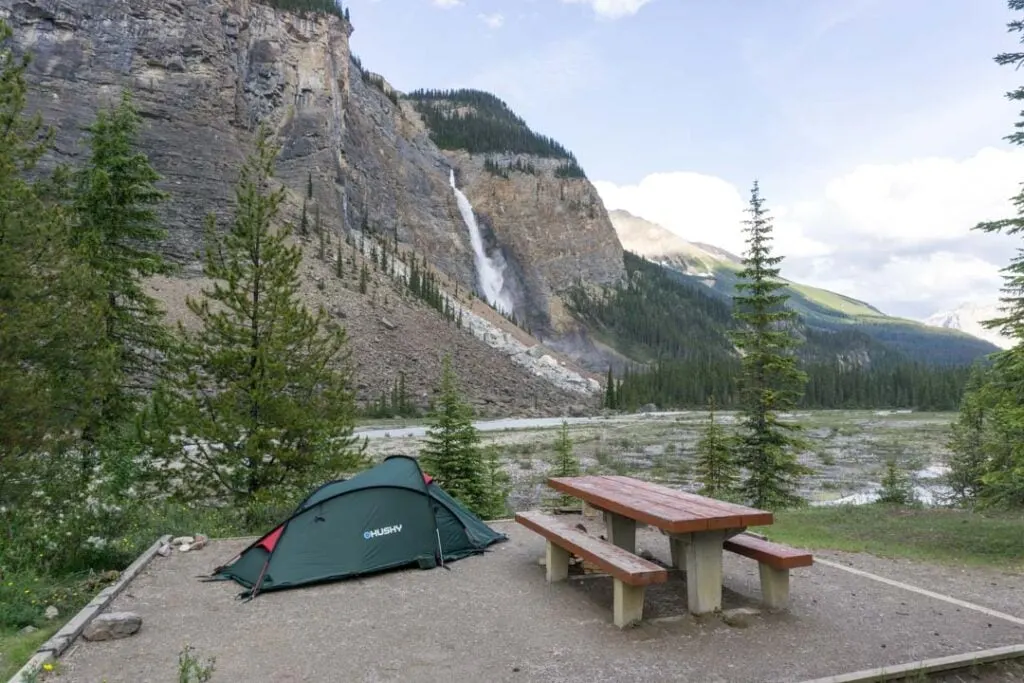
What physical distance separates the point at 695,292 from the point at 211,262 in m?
189

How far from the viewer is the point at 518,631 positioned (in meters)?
5.55

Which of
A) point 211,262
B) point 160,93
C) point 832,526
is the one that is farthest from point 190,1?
point 832,526

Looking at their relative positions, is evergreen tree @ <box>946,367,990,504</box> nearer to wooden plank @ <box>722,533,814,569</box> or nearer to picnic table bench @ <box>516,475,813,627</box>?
wooden plank @ <box>722,533,814,569</box>

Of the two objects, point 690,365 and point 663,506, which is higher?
point 690,365

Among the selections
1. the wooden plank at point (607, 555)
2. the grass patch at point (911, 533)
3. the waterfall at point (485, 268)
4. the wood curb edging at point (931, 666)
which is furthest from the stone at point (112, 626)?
the waterfall at point (485, 268)

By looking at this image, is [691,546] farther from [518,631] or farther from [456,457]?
[456,457]

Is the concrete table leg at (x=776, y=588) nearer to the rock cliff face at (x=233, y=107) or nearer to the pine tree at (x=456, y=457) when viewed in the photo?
the pine tree at (x=456, y=457)

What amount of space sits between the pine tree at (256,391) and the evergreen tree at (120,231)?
2680mm

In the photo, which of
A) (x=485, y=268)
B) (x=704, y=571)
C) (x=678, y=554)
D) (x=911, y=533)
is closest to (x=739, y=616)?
(x=704, y=571)

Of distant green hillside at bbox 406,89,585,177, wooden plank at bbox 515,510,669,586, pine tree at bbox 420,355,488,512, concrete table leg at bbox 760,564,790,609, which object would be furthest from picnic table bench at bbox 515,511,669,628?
distant green hillside at bbox 406,89,585,177

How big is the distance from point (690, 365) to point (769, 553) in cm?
10334

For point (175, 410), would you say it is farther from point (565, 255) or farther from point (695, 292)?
point (695, 292)

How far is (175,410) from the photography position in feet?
32.9

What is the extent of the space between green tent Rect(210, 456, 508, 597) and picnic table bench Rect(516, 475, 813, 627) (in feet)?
4.66
